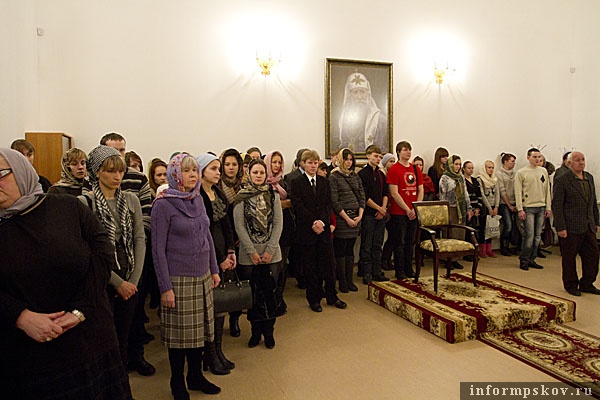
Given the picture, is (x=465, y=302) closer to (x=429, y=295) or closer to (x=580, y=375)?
(x=429, y=295)

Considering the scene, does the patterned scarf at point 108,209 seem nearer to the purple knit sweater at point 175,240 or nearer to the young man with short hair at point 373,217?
the purple knit sweater at point 175,240

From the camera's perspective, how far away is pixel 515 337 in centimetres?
397

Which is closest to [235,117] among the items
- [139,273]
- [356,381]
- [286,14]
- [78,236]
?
[286,14]

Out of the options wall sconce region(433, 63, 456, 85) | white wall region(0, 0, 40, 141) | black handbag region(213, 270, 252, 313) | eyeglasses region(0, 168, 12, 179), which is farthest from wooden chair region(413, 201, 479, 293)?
white wall region(0, 0, 40, 141)

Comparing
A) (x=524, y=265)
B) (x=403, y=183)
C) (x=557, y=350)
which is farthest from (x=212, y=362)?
(x=524, y=265)

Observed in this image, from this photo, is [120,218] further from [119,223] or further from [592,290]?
[592,290]

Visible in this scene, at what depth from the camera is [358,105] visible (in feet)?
22.7

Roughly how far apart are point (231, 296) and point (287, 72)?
4191 millimetres

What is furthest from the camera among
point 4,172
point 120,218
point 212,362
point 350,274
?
point 350,274

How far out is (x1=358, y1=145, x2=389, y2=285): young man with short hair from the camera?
5.73m

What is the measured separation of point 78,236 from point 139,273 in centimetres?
118

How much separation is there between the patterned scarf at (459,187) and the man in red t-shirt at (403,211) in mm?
950

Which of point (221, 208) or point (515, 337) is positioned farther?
point (515, 337)

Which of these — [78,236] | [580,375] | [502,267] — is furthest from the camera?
[502,267]
